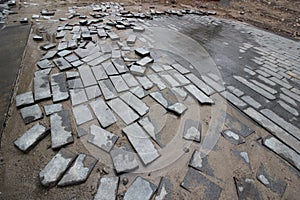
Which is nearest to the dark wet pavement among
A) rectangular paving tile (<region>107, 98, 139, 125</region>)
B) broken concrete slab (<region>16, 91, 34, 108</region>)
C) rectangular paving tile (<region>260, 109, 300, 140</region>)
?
broken concrete slab (<region>16, 91, 34, 108</region>)

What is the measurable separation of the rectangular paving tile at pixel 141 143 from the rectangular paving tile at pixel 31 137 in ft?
3.05

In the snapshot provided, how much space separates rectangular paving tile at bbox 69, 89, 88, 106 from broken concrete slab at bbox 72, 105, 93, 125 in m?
0.11

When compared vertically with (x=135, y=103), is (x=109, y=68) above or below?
above

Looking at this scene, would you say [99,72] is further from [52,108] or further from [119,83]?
[52,108]

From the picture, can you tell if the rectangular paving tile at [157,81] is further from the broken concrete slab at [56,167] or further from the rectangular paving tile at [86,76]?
the broken concrete slab at [56,167]

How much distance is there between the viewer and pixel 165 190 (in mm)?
1560

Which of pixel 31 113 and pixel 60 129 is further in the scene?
pixel 31 113

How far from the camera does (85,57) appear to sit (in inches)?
132

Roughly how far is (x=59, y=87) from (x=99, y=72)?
71 centimetres

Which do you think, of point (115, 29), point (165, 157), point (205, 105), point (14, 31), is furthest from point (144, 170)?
point (14, 31)

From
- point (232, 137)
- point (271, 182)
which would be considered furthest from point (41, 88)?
point (271, 182)

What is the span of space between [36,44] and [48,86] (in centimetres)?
181

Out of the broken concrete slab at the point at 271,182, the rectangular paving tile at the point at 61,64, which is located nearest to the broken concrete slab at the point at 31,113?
the rectangular paving tile at the point at 61,64

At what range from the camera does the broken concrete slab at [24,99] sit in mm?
2256
